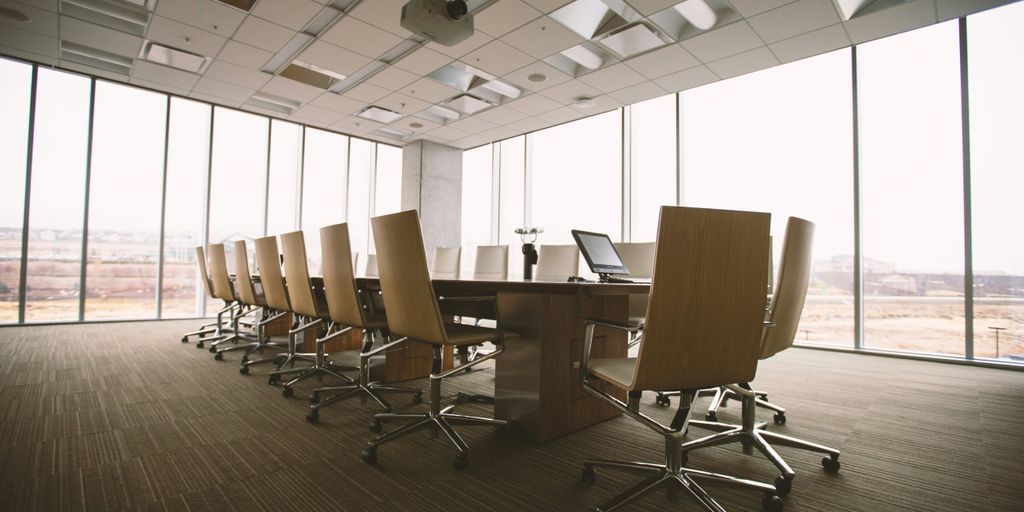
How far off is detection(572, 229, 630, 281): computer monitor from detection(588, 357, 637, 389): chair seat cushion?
69 cm

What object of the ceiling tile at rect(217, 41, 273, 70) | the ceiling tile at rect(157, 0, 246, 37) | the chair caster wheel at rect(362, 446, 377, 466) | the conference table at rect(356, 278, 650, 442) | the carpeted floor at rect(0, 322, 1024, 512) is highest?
the ceiling tile at rect(157, 0, 246, 37)

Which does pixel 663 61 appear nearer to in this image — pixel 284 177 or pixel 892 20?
pixel 892 20

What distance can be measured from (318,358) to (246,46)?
161 inches

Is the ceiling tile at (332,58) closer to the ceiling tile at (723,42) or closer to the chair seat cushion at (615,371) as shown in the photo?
the ceiling tile at (723,42)

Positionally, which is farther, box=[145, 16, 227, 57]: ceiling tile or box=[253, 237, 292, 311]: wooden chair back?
box=[145, 16, 227, 57]: ceiling tile

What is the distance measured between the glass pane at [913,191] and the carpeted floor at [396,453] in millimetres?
1230

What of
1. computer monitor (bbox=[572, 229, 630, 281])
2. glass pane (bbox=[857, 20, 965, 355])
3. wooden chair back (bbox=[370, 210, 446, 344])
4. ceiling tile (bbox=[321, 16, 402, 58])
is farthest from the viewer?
ceiling tile (bbox=[321, 16, 402, 58])

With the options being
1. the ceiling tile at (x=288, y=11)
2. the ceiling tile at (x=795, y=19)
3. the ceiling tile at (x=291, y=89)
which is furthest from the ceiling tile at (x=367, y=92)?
the ceiling tile at (x=795, y=19)

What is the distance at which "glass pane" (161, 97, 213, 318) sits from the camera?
7.06 m

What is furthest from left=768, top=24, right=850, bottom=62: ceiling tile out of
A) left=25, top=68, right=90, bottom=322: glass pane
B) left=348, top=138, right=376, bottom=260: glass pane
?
left=25, top=68, right=90, bottom=322: glass pane

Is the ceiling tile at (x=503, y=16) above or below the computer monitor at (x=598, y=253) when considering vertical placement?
above

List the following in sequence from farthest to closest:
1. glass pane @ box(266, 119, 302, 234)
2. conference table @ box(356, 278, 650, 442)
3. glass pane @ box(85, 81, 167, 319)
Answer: glass pane @ box(266, 119, 302, 234), glass pane @ box(85, 81, 167, 319), conference table @ box(356, 278, 650, 442)

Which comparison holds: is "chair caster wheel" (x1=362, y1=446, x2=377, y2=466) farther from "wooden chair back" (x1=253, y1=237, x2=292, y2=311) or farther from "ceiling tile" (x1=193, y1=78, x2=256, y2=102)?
"ceiling tile" (x1=193, y1=78, x2=256, y2=102)

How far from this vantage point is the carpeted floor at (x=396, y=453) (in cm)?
174
